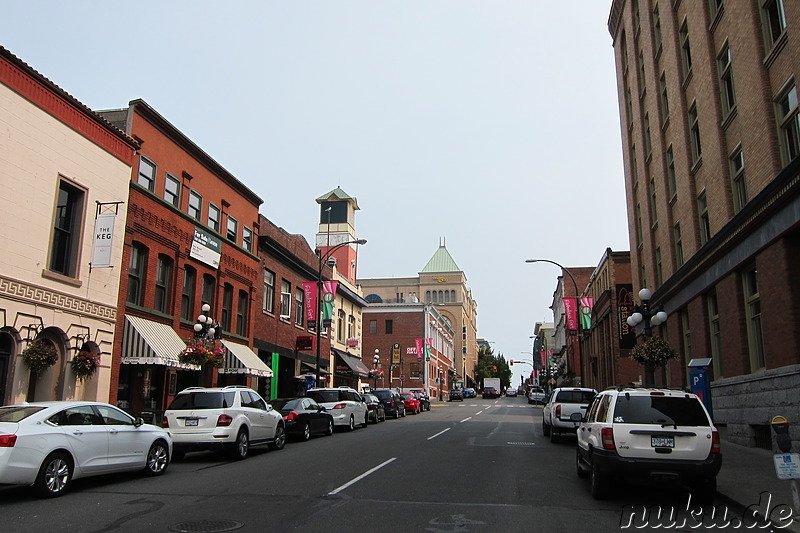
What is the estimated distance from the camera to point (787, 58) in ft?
50.1

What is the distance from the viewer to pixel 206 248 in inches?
1016

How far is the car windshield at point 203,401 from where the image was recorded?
15570mm

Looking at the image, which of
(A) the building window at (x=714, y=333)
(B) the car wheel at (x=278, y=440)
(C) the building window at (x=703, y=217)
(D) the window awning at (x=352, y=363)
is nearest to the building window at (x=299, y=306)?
(D) the window awning at (x=352, y=363)

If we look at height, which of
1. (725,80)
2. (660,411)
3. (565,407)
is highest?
(725,80)

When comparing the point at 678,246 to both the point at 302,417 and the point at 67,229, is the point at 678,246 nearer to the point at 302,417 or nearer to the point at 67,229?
the point at 302,417

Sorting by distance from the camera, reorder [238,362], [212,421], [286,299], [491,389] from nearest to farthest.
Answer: [212,421] → [238,362] → [286,299] → [491,389]

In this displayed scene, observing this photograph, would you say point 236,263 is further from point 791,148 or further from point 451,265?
point 451,265

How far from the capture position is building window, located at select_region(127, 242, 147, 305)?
21.5m

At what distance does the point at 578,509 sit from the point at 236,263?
22.2 metres

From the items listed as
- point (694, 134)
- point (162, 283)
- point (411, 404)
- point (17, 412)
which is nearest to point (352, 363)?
point (411, 404)

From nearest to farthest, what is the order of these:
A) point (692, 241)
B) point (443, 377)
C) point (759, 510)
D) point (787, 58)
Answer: point (759, 510) → point (787, 58) → point (692, 241) → point (443, 377)

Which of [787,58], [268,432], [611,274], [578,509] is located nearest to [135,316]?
[268,432]

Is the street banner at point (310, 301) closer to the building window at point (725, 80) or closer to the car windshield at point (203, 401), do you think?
the car windshield at point (203, 401)

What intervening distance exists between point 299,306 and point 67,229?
64.7 feet
